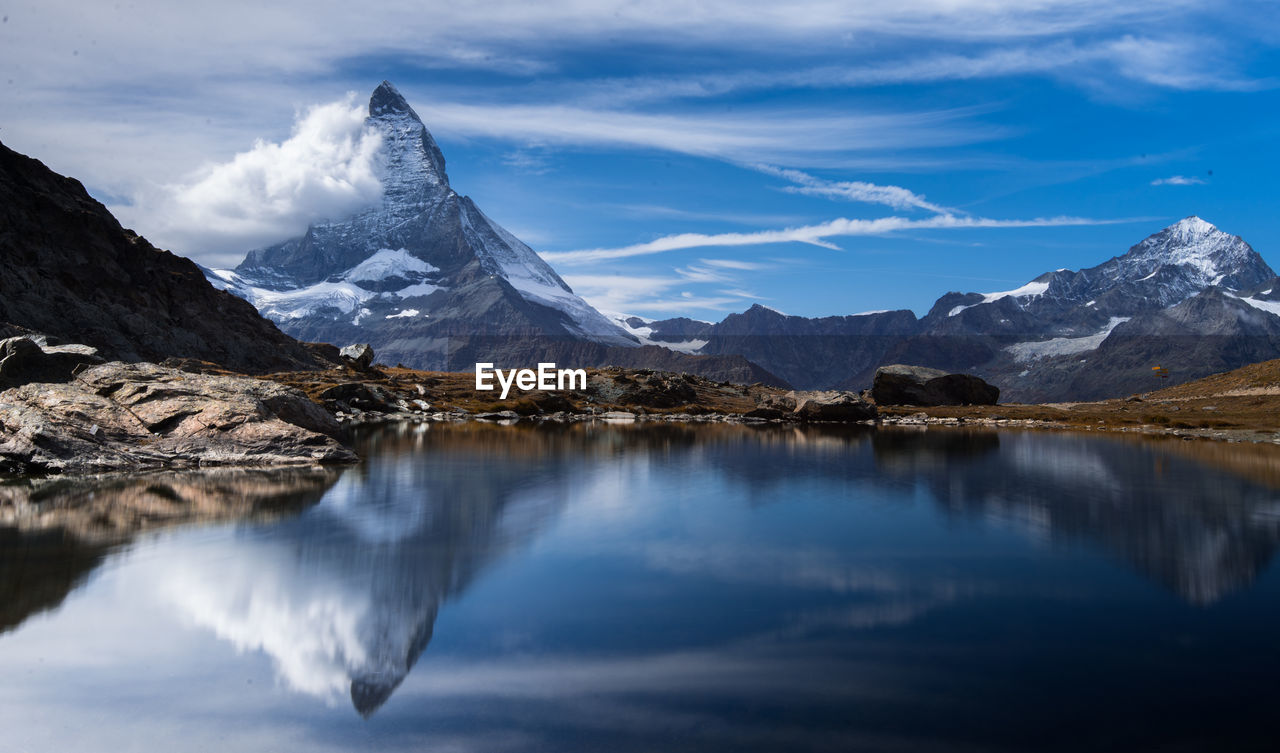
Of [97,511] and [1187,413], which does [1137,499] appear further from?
[1187,413]

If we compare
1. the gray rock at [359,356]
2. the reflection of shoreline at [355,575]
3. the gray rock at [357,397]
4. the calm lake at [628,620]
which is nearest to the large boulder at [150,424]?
the calm lake at [628,620]

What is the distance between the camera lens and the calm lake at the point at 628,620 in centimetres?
982

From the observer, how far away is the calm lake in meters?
9.82

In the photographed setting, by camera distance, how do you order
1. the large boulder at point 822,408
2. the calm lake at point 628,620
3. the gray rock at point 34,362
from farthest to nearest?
the large boulder at point 822,408 < the gray rock at point 34,362 < the calm lake at point 628,620

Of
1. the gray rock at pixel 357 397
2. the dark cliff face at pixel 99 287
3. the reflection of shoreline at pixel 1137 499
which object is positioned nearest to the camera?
the reflection of shoreline at pixel 1137 499

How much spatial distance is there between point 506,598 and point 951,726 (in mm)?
8338

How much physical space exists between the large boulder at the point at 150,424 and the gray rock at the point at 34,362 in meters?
1.57

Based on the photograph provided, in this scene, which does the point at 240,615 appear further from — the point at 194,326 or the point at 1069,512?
the point at 194,326

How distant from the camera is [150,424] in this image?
31234 mm

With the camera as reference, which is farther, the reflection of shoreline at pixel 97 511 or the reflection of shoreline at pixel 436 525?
the reflection of shoreline at pixel 97 511

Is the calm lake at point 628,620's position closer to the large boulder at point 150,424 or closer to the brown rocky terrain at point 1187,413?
the large boulder at point 150,424

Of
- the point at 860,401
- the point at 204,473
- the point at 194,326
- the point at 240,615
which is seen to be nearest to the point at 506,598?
the point at 240,615

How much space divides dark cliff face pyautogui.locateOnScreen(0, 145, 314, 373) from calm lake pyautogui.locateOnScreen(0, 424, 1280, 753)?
63909mm

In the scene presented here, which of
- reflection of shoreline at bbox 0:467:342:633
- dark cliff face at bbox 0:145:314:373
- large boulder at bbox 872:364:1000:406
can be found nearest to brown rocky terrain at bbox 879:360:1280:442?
large boulder at bbox 872:364:1000:406
